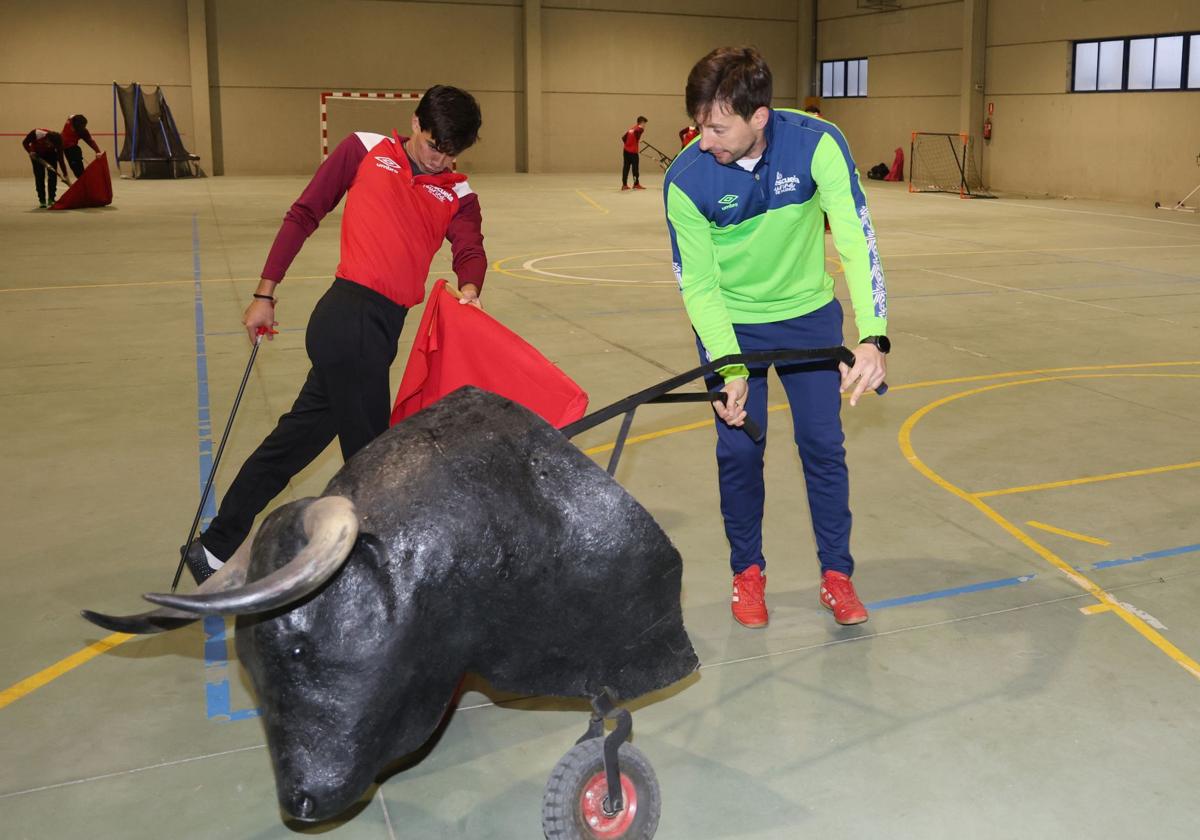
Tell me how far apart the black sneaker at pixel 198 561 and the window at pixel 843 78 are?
30.4m

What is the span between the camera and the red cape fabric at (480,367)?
3391 mm

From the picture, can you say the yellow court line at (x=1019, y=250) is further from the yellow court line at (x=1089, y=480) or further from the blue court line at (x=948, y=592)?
the blue court line at (x=948, y=592)

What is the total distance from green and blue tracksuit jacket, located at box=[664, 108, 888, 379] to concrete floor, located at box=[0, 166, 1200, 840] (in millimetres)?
1211

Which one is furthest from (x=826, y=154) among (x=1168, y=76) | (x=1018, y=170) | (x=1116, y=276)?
(x=1018, y=170)

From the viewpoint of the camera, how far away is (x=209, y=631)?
416cm

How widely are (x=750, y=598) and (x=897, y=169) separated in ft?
90.9

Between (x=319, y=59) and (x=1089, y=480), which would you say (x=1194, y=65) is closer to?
(x=1089, y=480)

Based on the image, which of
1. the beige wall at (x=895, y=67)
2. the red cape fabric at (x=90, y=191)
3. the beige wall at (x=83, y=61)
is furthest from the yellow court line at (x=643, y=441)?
the beige wall at (x=83, y=61)

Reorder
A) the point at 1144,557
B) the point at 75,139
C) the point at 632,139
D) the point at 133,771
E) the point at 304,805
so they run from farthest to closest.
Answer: the point at 632,139 < the point at 75,139 < the point at 1144,557 < the point at 133,771 < the point at 304,805

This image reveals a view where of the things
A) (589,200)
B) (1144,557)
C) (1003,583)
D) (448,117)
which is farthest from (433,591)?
(589,200)

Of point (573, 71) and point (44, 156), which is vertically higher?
point (573, 71)

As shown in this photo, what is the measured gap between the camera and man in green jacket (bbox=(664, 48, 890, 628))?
3.42m

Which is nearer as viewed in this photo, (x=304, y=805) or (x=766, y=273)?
(x=304, y=805)

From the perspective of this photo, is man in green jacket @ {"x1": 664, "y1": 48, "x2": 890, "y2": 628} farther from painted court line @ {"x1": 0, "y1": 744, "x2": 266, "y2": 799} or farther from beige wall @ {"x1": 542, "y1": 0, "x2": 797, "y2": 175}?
beige wall @ {"x1": 542, "y1": 0, "x2": 797, "y2": 175}
